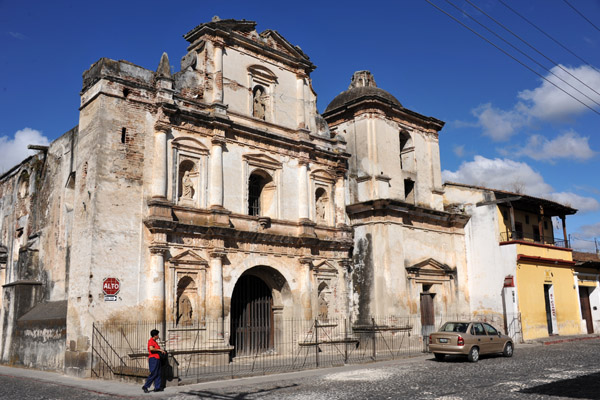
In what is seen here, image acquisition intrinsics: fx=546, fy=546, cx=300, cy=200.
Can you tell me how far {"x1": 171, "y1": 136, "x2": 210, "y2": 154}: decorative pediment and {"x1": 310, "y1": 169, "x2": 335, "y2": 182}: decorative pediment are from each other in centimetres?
552

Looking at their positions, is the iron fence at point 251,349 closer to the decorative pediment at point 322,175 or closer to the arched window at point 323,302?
the arched window at point 323,302

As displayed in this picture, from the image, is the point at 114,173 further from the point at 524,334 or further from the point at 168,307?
the point at 524,334

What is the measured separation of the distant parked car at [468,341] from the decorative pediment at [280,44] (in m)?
13.3

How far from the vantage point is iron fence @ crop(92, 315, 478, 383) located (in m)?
16.2

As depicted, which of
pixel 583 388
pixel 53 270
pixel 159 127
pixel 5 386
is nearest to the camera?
A: pixel 583 388

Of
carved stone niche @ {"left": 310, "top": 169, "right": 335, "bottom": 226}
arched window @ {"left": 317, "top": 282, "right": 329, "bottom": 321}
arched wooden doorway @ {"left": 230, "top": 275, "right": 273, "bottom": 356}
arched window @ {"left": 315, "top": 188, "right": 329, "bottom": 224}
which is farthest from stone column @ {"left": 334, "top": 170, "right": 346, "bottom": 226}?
arched wooden doorway @ {"left": 230, "top": 275, "right": 273, "bottom": 356}

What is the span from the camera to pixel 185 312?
60.6ft

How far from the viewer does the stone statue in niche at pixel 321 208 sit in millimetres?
24219

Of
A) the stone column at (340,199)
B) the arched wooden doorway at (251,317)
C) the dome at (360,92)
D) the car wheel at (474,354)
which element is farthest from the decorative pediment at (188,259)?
the dome at (360,92)

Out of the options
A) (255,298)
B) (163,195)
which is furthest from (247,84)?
(255,298)

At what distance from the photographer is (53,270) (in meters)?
20.5

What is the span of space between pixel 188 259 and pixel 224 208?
8.11 ft

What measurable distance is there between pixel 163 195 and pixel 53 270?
577 centimetres

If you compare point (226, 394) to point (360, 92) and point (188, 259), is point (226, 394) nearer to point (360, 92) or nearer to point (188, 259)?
point (188, 259)
